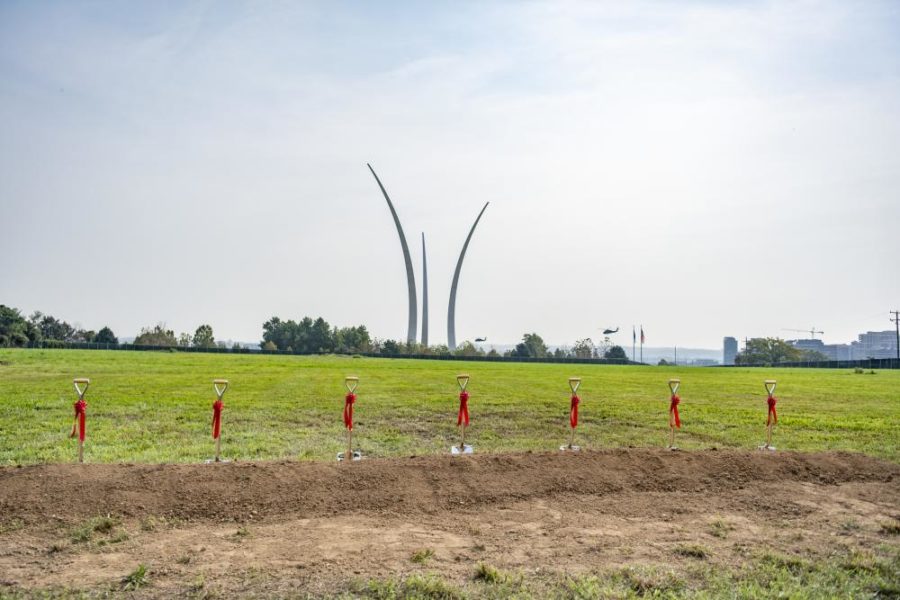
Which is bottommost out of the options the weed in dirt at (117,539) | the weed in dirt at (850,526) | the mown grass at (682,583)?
the mown grass at (682,583)

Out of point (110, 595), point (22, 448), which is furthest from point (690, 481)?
point (22, 448)

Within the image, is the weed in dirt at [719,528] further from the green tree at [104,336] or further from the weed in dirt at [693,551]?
the green tree at [104,336]

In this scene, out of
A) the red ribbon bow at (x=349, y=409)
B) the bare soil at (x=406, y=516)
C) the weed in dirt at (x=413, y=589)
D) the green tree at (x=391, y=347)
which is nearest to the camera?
the weed in dirt at (x=413, y=589)

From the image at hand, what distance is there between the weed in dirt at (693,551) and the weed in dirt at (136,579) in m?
5.26

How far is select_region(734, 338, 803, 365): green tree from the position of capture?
153500 millimetres

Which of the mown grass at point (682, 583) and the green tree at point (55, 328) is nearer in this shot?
the mown grass at point (682, 583)

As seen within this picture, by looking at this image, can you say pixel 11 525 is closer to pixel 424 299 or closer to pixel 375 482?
pixel 375 482

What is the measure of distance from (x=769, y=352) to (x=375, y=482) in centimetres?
16366

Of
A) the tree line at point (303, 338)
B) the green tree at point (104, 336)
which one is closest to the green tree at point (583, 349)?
the tree line at point (303, 338)

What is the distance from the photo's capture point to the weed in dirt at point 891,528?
8516 millimetres

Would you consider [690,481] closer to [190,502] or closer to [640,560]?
[640,560]

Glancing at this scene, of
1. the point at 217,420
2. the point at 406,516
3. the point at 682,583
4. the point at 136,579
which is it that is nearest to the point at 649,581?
the point at 682,583

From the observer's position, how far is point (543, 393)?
28656mm

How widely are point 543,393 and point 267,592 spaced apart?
23.1 metres
